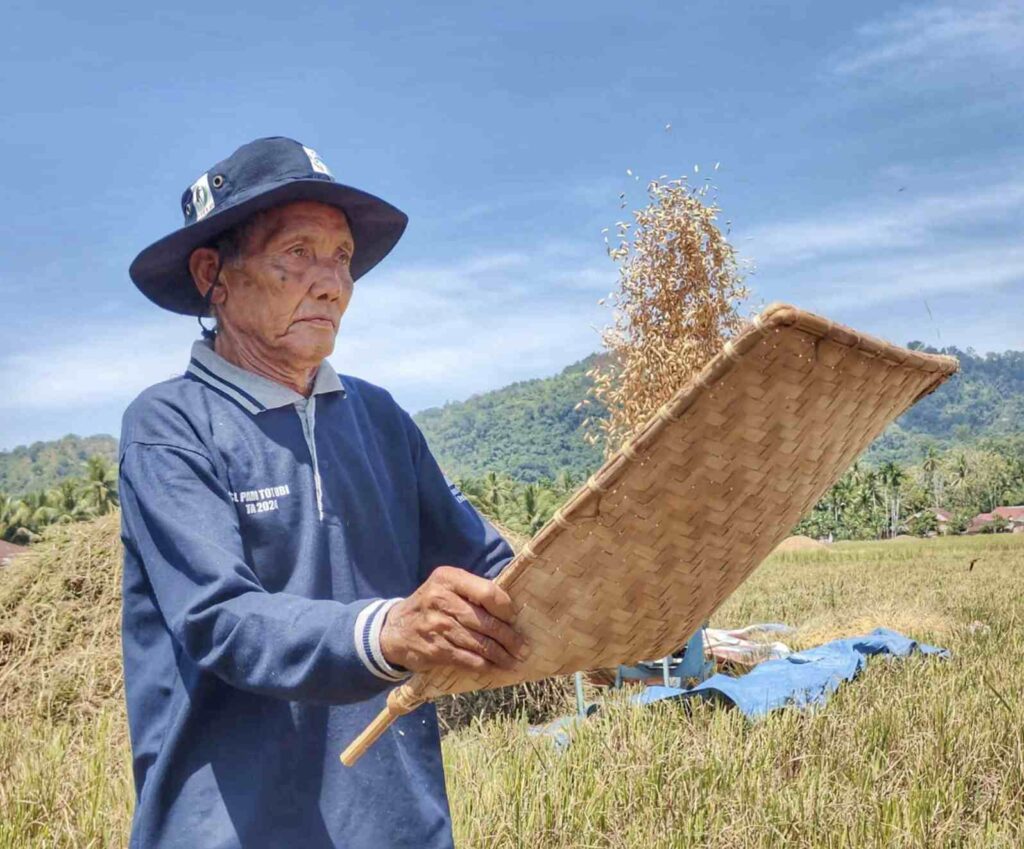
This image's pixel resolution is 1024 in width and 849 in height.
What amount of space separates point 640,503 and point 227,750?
0.70 m

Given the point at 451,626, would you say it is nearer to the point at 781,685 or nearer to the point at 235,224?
the point at 235,224

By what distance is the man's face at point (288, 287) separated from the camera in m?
1.67

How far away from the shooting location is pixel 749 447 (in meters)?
1.24

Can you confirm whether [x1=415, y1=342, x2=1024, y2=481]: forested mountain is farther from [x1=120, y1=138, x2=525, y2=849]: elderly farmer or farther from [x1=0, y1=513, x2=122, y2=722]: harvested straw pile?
[x1=120, y1=138, x2=525, y2=849]: elderly farmer

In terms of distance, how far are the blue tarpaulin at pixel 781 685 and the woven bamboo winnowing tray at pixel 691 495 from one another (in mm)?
3055

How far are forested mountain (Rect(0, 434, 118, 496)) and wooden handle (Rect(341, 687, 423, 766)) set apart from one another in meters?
145

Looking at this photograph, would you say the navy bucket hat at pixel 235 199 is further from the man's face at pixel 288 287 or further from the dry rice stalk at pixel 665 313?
the dry rice stalk at pixel 665 313

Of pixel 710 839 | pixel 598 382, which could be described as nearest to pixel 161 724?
pixel 710 839

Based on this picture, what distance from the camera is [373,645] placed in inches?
48.6

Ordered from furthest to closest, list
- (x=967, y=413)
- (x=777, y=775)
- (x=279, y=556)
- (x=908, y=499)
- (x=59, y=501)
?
1. (x=967, y=413)
2. (x=908, y=499)
3. (x=59, y=501)
4. (x=777, y=775)
5. (x=279, y=556)

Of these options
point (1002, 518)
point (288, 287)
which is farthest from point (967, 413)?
point (288, 287)

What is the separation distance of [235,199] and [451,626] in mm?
795

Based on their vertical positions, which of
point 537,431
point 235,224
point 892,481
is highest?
point 537,431

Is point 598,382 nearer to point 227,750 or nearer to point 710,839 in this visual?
point 710,839
